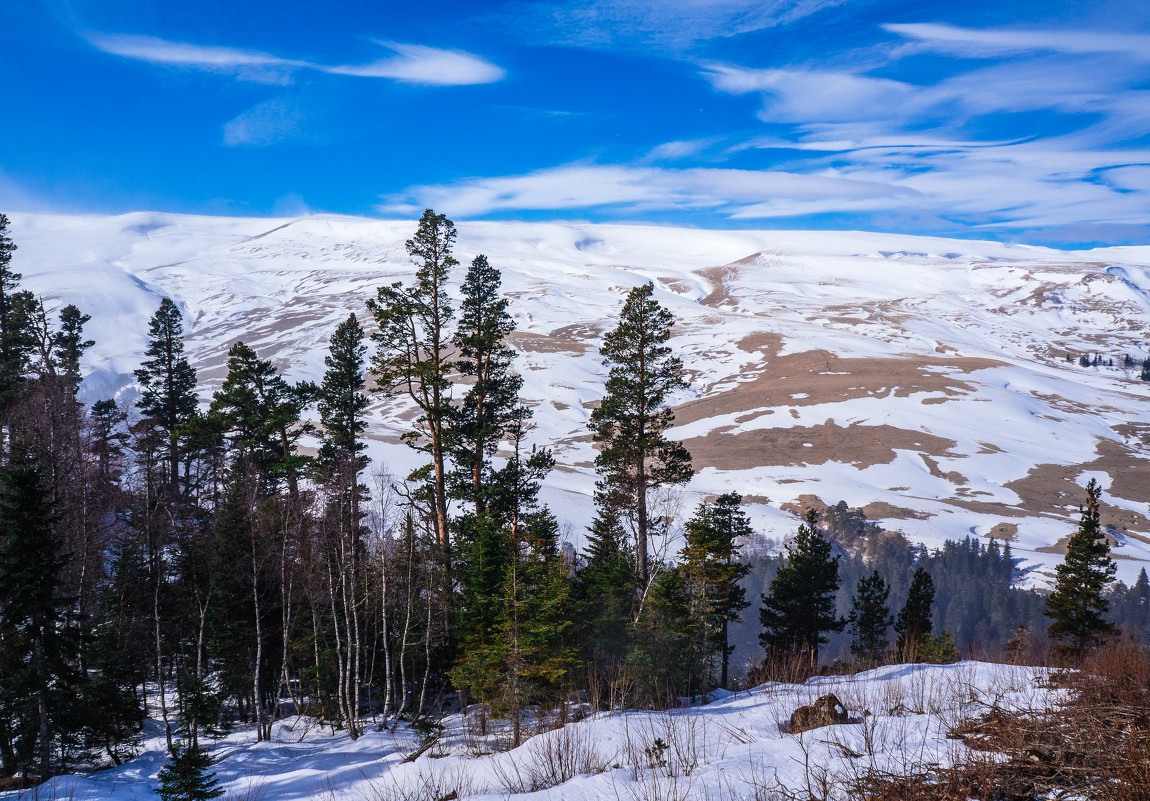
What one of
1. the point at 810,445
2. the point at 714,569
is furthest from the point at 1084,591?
the point at 810,445

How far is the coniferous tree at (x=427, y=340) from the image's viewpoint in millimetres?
21453

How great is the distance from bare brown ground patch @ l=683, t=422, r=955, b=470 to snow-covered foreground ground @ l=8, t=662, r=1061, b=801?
106326mm

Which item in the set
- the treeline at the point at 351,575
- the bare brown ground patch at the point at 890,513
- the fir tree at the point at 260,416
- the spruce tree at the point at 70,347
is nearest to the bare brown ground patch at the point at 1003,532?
the bare brown ground patch at the point at 890,513

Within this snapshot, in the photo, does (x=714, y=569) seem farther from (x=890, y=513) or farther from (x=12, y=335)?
(x=890, y=513)

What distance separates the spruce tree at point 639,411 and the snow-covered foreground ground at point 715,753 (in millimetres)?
11161

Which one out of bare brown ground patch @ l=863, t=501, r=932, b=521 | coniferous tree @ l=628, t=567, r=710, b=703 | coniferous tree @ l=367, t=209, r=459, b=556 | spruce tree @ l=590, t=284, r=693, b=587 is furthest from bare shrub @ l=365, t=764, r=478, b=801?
bare brown ground patch @ l=863, t=501, r=932, b=521

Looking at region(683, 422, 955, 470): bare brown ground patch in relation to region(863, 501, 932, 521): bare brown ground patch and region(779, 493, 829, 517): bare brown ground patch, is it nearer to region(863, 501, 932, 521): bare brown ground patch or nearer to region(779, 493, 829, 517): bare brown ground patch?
region(779, 493, 829, 517): bare brown ground patch

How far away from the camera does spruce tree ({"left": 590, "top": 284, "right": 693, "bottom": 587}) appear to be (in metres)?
24.3

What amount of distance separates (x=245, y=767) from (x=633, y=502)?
1601 centimetres

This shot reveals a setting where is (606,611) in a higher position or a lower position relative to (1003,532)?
higher

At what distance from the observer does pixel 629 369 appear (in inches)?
985

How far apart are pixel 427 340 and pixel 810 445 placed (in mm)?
118665

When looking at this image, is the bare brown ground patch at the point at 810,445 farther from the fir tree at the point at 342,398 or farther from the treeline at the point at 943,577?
the fir tree at the point at 342,398

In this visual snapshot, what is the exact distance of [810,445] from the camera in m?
126
